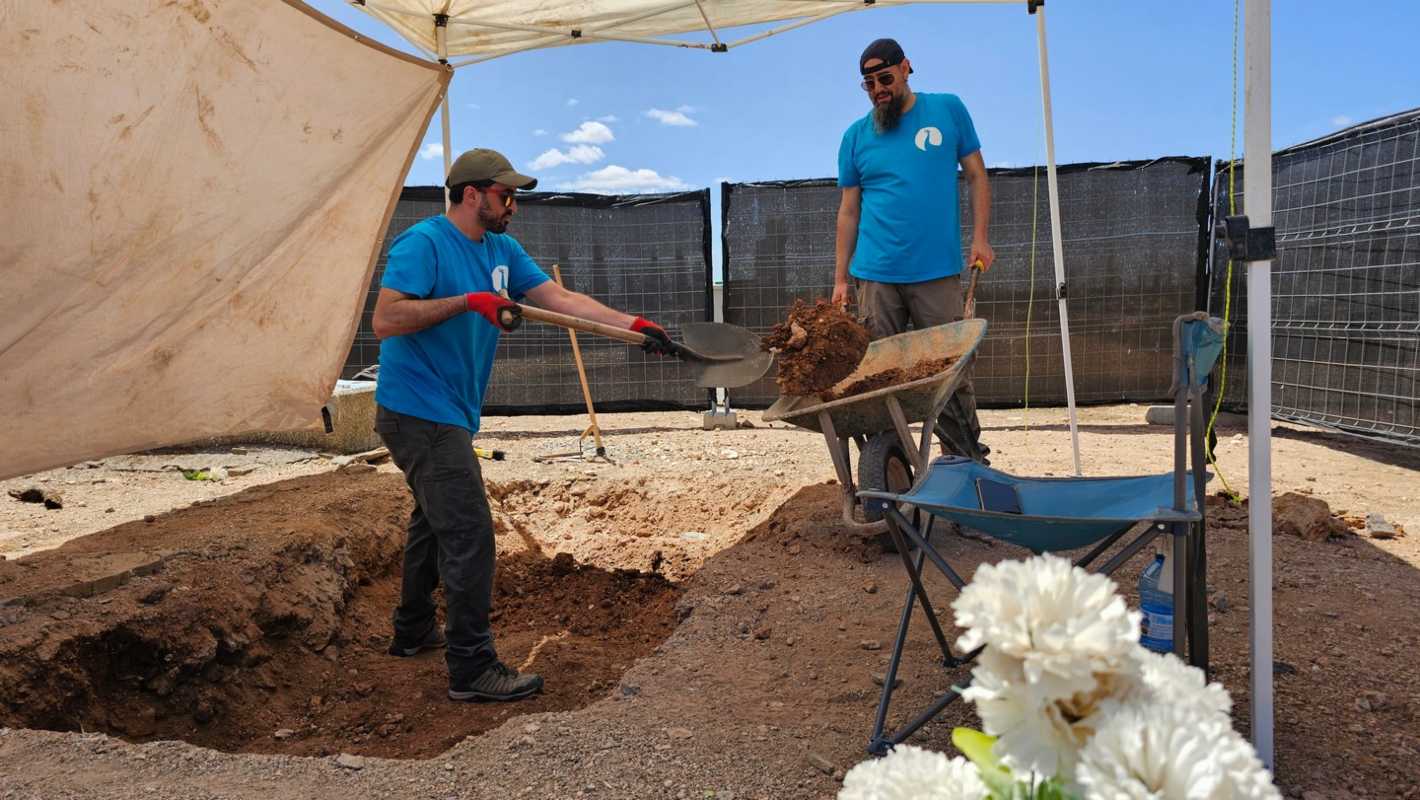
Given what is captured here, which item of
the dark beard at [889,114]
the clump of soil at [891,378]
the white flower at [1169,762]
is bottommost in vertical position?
the white flower at [1169,762]

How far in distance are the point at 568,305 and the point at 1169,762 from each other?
299 cm

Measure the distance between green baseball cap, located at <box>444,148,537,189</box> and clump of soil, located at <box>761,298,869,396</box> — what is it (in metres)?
1.17

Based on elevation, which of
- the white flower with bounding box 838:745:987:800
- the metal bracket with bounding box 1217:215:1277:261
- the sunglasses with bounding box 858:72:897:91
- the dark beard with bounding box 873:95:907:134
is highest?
the sunglasses with bounding box 858:72:897:91

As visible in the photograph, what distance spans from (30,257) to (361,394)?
304 cm

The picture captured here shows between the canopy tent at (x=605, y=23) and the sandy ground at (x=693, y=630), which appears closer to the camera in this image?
the sandy ground at (x=693, y=630)

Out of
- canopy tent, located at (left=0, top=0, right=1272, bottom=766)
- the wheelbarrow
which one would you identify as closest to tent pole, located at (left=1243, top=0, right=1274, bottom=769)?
the wheelbarrow

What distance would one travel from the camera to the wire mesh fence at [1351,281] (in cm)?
570

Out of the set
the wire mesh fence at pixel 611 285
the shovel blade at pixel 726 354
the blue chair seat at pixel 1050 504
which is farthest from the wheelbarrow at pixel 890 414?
the wire mesh fence at pixel 611 285

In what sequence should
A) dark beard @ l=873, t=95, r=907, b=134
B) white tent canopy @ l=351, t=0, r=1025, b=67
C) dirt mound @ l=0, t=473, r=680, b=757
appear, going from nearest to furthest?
dirt mound @ l=0, t=473, r=680, b=757
dark beard @ l=873, t=95, r=907, b=134
white tent canopy @ l=351, t=0, r=1025, b=67

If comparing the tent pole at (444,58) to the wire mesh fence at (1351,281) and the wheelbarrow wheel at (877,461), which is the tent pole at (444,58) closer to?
the wheelbarrow wheel at (877,461)

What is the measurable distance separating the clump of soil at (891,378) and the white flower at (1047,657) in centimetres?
286

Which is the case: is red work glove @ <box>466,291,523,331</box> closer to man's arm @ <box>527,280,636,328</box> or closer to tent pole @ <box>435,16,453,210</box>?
man's arm @ <box>527,280,636,328</box>

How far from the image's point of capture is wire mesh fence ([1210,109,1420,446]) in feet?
18.7

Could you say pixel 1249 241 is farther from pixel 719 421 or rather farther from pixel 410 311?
pixel 719 421
